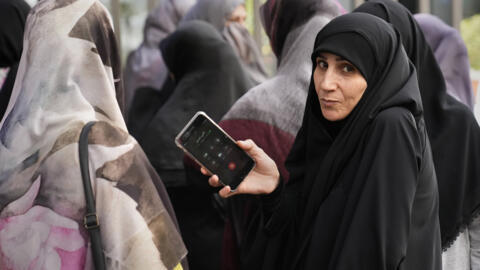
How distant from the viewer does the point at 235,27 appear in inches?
161

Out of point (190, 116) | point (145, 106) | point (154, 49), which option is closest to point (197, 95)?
point (190, 116)

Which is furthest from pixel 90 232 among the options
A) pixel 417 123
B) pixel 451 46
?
pixel 451 46

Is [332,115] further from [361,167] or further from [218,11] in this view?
[218,11]

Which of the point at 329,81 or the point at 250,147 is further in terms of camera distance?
the point at 250,147

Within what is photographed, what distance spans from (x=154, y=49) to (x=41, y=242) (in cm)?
335

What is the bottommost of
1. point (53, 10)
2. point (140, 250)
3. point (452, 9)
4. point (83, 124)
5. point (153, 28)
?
point (452, 9)

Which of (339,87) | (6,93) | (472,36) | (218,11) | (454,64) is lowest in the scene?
(472,36)

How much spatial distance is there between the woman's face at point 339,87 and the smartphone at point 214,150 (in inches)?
11.5

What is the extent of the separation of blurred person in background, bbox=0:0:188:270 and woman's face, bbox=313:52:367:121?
56 centimetres

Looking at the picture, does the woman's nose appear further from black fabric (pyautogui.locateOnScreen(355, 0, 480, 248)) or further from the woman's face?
black fabric (pyautogui.locateOnScreen(355, 0, 480, 248))

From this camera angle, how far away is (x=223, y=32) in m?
4.10

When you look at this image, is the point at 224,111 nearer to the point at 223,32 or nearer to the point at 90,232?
the point at 223,32

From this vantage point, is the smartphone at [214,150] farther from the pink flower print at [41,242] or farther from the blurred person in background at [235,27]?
the blurred person in background at [235,27]

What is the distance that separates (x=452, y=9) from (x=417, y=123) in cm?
454
